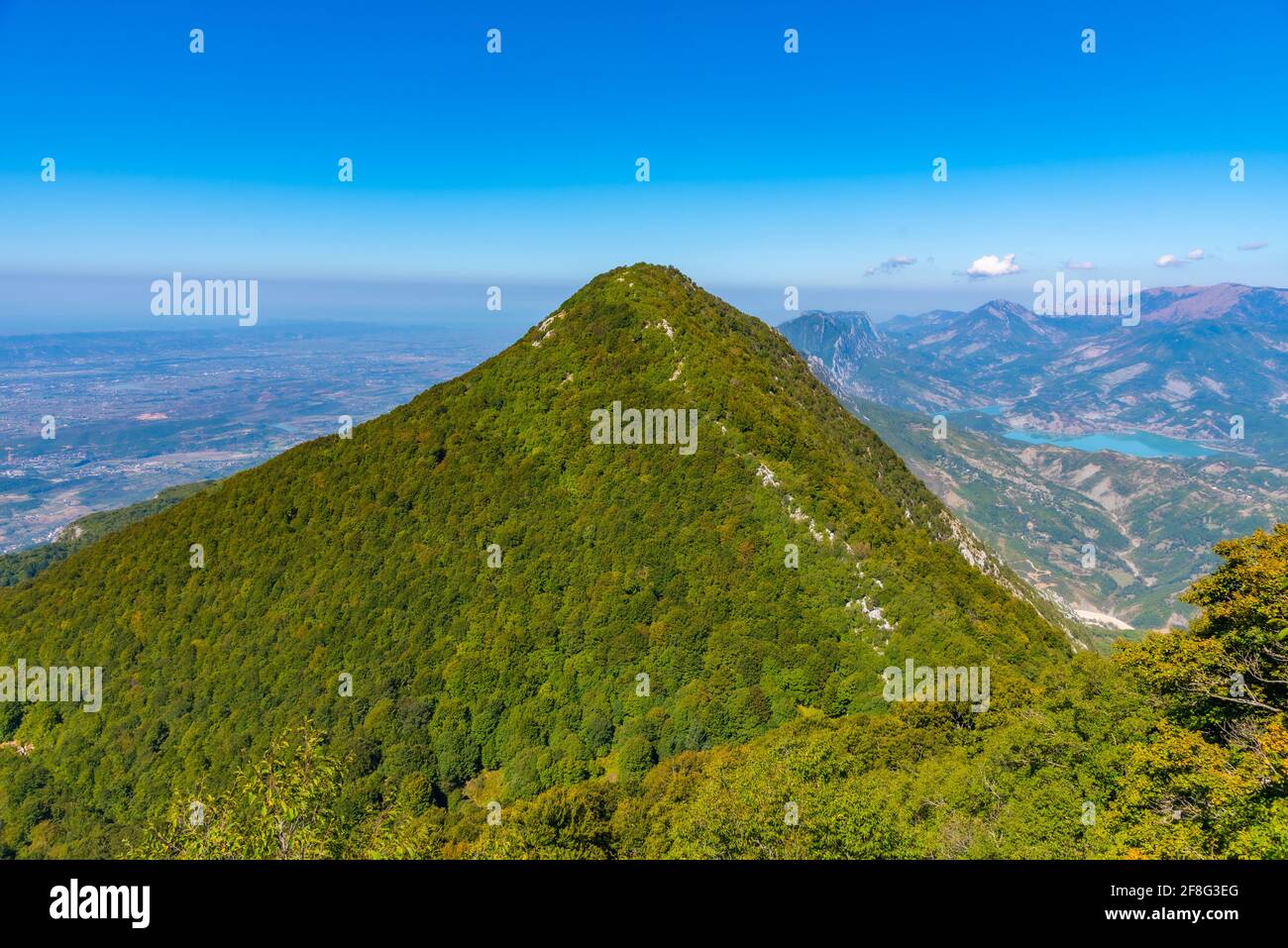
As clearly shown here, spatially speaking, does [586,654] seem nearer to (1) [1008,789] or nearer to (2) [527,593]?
(2) [527,593]

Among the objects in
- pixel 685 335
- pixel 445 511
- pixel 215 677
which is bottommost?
pixel 215 677

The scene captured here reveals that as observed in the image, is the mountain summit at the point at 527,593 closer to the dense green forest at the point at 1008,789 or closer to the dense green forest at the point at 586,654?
the dense green forest at the point at 586,654

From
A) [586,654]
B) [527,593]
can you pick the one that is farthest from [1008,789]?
[527,593]

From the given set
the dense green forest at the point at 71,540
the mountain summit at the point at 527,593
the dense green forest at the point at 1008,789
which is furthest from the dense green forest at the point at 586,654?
the dense green forest at the point at 71,540
